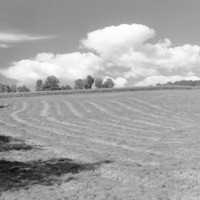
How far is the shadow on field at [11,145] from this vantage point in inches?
606

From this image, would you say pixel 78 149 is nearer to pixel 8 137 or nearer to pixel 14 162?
pixel 14 162

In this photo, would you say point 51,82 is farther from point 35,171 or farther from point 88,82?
point 35,171

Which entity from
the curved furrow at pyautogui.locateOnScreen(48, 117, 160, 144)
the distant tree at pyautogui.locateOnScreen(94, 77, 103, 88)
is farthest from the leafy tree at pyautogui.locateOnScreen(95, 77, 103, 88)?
the curved furrow at pyautogui.locateOnScreen(48, 117, 160, 144)

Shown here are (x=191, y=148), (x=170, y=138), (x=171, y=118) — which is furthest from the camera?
(x=171, y=118)

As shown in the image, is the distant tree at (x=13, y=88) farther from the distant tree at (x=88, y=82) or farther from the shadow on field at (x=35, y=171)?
the shadow on field at (x=35, y=171)

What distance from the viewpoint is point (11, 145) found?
53.2 feet

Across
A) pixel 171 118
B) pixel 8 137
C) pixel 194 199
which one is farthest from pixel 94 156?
pixel 171 118

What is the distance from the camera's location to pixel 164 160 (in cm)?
1248

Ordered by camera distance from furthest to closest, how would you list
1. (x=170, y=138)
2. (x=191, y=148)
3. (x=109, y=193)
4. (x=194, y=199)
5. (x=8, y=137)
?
(x=8, y=137), (x=170, y=138), (x=191, y=148), (x=109, y=193), (x=194, y=199)

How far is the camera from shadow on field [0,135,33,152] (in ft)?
50.5

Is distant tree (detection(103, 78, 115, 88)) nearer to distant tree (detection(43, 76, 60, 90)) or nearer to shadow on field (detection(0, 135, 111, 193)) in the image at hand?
distant tree (detection(43, 76, 60, 90))

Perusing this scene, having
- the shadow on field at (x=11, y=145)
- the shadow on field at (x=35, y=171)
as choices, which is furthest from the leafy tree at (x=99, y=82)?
the shadow on field at (x=35, y=171)

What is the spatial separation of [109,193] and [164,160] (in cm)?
433

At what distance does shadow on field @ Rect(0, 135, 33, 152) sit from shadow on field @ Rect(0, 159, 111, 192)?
2.56 metres
